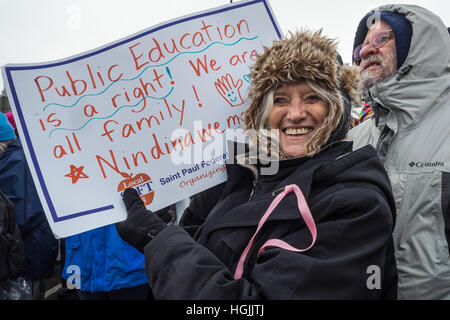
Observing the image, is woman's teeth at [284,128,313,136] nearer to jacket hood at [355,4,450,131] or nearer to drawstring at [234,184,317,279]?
drawstring at [234,184,317,279]

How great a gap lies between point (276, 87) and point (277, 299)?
0.83 m

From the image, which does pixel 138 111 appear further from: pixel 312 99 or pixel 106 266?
pixel 106 266

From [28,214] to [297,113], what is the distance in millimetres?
2268

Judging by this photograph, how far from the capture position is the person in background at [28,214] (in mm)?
2506

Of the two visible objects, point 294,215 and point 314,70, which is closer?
point 294,215

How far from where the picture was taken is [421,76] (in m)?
1.44

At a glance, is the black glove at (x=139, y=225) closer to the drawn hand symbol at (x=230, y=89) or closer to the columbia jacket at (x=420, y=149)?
the drawn hand symbol at (x=230, y=89)

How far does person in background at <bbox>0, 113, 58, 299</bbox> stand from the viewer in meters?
2.51

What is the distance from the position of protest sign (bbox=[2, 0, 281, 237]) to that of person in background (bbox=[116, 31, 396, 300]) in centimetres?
16

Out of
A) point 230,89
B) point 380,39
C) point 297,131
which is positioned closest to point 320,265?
point 297,131

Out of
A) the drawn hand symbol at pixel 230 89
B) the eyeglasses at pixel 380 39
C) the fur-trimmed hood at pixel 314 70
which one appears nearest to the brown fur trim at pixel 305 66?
the fur-trimmed hood at pixel 314 70

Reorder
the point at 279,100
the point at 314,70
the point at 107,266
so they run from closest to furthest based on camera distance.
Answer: the point at 314,70 < the point at 279,100 < the point at 107,266

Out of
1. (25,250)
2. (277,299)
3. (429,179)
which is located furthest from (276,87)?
(25,250)

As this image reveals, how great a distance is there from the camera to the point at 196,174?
5.16 ft
